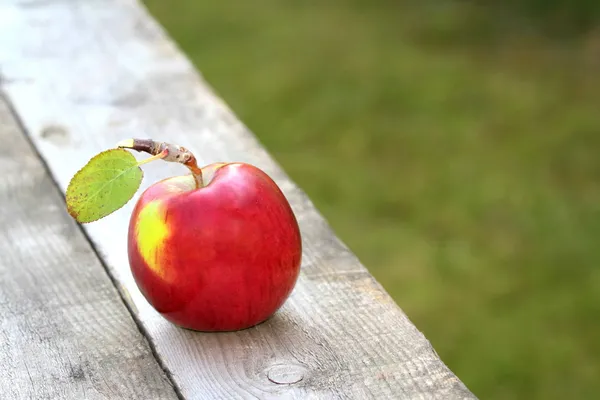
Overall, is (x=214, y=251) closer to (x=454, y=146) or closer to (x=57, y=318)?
(x=57, y=318)

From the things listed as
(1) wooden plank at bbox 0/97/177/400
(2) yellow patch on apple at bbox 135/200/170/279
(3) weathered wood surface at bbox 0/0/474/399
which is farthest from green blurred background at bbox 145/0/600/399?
(2) yellow patch on apple at bbox 135/200/170/279

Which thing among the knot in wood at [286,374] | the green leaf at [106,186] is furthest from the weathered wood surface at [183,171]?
the green leaf at [106,186]

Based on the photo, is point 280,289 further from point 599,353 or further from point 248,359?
point 599,353

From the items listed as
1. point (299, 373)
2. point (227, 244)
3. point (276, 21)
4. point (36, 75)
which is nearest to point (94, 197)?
point (227, 244)

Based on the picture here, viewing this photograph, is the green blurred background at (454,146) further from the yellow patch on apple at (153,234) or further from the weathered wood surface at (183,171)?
the yellow patch on apple at (153,234)

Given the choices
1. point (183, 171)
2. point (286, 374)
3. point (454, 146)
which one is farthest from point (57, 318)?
point (454, 146)
